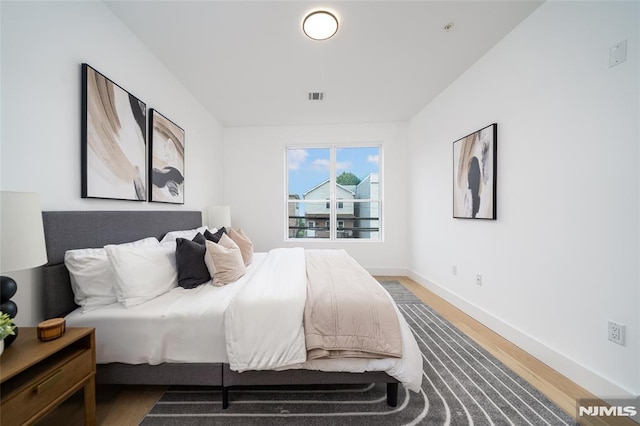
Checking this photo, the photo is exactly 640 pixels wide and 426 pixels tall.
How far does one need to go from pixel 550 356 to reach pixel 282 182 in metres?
3.83

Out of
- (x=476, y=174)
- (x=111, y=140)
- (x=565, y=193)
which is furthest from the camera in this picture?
(x=476, y=174)

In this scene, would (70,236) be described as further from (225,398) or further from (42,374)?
(225,398)

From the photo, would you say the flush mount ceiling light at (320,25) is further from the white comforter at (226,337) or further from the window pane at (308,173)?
the window pane at (308,173)

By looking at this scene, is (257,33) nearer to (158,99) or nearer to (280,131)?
(158,99)

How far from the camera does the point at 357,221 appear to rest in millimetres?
4387

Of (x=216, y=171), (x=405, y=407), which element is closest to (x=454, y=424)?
(x=405, y=407)

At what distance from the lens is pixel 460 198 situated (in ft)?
8.88

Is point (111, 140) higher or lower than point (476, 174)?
higher

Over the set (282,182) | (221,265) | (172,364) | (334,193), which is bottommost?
(172,364)

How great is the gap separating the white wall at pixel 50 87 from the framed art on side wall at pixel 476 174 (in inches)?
130

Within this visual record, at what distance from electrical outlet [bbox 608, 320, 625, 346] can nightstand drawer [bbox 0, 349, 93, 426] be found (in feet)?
9.46

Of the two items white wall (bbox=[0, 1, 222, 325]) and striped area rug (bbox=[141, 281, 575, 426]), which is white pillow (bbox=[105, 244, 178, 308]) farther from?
striped area rug (bbox=[141, 281, 575, 426])

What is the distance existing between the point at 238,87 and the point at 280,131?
4.43ft

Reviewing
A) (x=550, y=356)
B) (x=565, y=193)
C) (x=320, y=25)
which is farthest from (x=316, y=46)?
(x=550, y=356)
